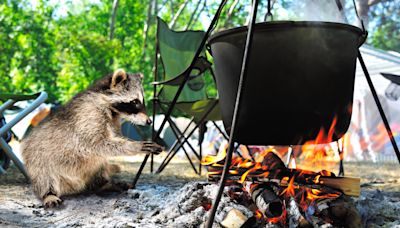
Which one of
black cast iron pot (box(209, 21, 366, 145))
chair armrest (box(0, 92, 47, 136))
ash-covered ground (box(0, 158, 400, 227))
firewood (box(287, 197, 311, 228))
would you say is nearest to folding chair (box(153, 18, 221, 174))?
chair armrest (box(0, 92, 47, 136))

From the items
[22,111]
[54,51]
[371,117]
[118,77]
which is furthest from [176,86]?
[54,51]

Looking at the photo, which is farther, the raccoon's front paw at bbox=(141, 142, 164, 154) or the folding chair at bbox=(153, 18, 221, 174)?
the folding chair at bbox=(153, 18, 221, 174)

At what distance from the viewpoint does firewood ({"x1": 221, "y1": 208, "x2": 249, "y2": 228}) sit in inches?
68.3

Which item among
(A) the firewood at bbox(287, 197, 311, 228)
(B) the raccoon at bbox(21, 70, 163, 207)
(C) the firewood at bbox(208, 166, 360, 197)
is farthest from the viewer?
(B) the raccoon at bbox(21, 70, 163, 207)

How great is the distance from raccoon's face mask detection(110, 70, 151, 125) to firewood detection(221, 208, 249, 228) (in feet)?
3.00

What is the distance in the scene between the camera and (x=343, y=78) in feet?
6.33

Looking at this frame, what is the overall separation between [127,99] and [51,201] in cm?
73

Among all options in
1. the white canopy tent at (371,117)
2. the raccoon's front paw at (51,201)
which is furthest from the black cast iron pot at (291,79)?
the white canopy tent at (371,117)

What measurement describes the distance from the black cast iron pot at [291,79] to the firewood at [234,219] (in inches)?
13.0

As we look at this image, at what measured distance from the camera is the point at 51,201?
229 centimetres

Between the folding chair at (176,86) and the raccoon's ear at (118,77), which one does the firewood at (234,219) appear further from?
the folding chair at (176,86)

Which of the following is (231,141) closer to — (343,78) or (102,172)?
(343,78)

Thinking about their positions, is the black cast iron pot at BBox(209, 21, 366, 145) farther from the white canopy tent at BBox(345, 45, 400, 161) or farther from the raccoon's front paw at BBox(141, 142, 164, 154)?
the white canopy tent at BBox(345, 45, 400, 161)

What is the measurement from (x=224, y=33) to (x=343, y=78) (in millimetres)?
603
